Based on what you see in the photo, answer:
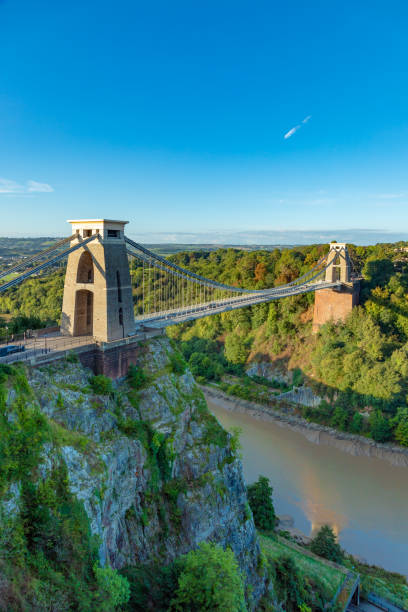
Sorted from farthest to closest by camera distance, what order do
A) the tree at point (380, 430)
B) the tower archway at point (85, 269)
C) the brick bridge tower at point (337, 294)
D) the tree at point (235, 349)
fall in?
the tree at point (235, 349) < the brick bridge tower at point (337, 294) < the tree at point (380, 430) < the tower archway at point (85, 269)

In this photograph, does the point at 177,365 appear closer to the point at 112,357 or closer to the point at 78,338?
the point at 112,357

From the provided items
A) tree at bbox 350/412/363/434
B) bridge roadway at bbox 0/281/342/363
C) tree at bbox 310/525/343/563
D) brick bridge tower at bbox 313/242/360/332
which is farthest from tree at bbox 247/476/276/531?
brick bridge tower at bbox 313/242/360/332

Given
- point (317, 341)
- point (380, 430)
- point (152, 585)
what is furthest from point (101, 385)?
point (317, 341)

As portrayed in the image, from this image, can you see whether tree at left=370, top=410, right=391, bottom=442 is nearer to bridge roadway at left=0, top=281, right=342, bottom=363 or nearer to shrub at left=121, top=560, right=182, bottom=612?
bridge roadway at left=0, top=281, right=342, bottom=363

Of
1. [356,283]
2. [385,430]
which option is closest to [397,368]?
[385,430]

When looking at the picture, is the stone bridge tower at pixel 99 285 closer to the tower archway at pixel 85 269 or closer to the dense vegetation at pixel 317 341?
the tower archway at pixel 85 269

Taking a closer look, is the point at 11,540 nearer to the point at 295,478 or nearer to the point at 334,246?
the point at 295,478

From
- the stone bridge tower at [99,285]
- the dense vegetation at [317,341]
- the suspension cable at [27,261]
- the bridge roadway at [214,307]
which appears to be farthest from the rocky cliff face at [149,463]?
the dense vegetation at [317,341]
